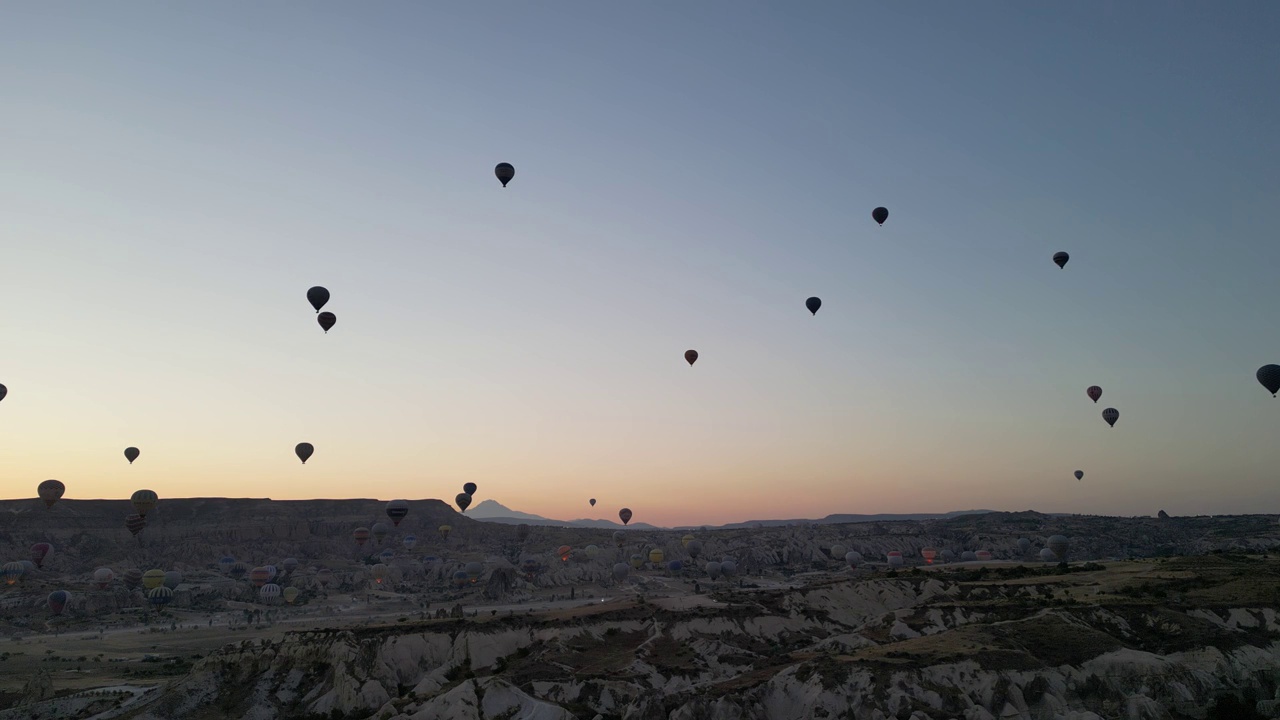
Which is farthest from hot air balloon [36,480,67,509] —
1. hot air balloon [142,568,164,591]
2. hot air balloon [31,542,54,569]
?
hot air balloon [31,542,54,569]

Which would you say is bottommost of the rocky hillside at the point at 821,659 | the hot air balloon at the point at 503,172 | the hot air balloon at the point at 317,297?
the rocky hillside at the point at 821,659

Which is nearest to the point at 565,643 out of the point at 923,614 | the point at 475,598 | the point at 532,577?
the point at 923,614

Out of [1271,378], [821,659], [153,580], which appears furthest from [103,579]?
[1271,378]

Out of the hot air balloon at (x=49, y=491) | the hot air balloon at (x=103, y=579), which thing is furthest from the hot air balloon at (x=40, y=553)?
the hot air balloon at (x=49, y=491)

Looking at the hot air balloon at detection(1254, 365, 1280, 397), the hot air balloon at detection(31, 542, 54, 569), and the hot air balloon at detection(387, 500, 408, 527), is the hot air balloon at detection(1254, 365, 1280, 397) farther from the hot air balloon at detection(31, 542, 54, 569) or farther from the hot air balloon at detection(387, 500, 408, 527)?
the hot air balloon at detection(31, 542, 54, 569)

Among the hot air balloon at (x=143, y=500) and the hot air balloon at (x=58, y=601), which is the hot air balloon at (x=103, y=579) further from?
the hot air balloon at (x=143, y=500)
